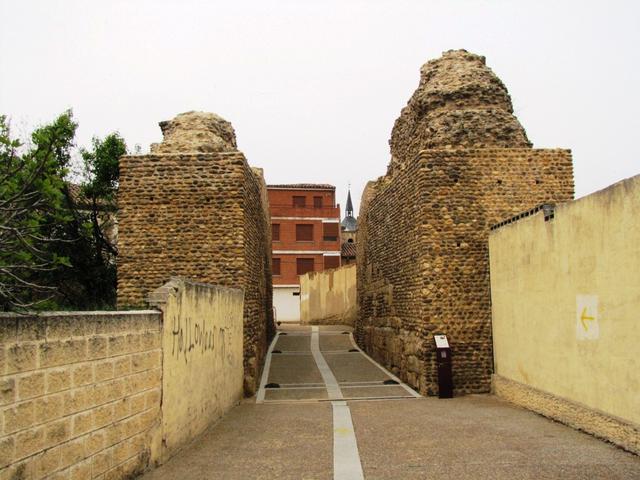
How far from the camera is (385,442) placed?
7.75 meters

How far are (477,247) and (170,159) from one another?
630cm

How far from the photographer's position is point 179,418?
24.3ft

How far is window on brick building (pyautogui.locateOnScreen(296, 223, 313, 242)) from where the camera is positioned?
150ft

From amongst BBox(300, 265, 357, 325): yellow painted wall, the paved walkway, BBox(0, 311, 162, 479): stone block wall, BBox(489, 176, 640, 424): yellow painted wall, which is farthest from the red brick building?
BBox(0, 311, 162, 479): stone block wall

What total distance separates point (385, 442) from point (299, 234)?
38.1m

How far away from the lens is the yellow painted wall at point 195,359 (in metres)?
7.05

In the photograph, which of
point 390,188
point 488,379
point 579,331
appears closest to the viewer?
point 579,331

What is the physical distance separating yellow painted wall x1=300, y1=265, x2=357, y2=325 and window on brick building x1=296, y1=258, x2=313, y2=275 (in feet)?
38.5

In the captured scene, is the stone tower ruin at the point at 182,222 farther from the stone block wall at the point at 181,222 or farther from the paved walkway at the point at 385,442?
the paved walkway at the point at 385,442

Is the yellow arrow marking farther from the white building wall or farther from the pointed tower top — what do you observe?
the pointed tower top

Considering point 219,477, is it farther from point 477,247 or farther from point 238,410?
point 477,247

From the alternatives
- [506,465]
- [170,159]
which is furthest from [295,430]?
[170,159]

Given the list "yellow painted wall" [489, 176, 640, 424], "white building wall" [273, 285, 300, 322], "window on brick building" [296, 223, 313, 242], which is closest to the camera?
"yellow painted wall" [489, 176, 640, 424]

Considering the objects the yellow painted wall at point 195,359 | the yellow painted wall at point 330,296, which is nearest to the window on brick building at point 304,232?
the yellow painted wall at point 330,296
